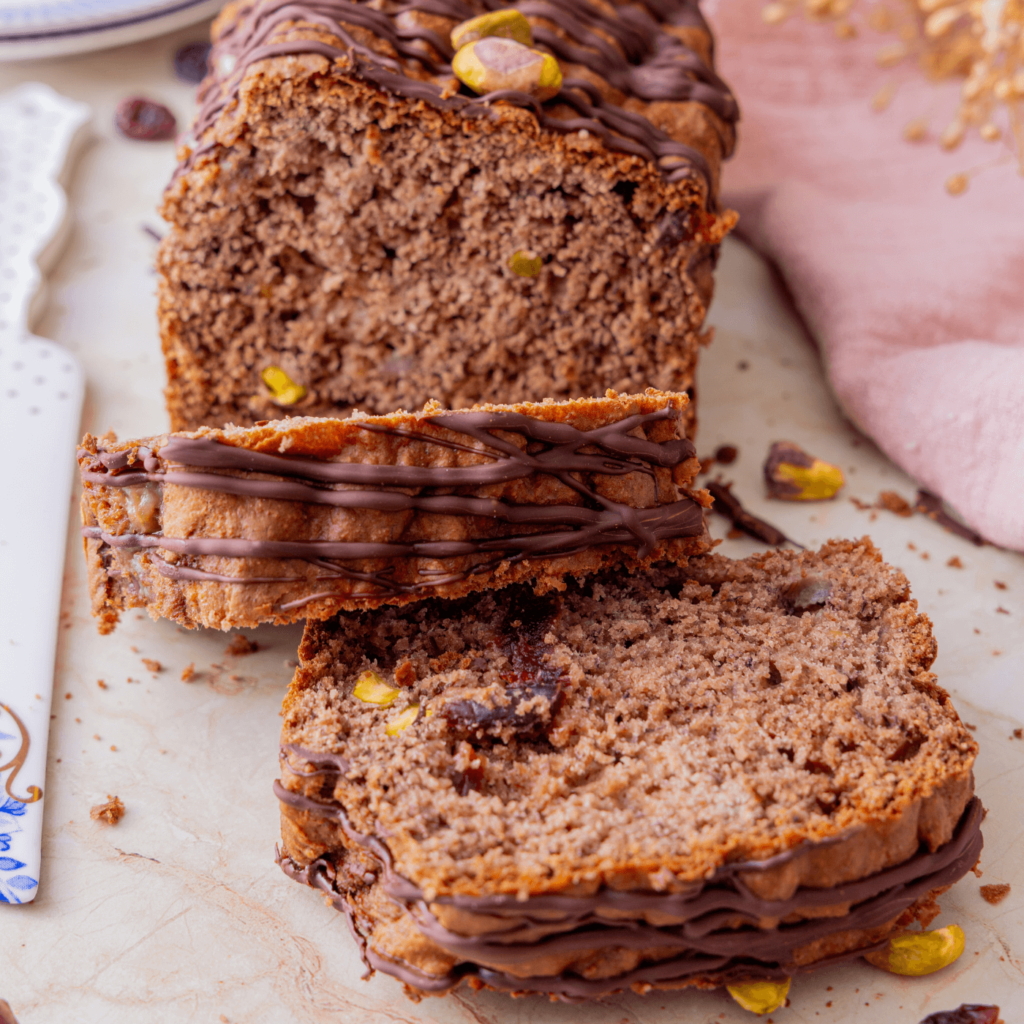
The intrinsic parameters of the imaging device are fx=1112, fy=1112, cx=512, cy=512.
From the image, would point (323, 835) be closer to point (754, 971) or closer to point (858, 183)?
point (754, 971)

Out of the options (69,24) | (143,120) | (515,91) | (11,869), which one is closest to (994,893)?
(11,869)

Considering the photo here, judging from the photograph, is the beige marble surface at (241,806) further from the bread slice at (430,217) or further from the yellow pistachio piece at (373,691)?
the bread slice at (430,217)

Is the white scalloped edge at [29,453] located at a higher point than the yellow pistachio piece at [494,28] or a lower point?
lower

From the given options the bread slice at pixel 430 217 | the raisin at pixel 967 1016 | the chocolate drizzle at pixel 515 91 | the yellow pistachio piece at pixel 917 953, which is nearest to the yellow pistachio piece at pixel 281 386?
the bread slice at pixel 430 217

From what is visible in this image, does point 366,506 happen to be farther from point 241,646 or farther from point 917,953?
point 917,953

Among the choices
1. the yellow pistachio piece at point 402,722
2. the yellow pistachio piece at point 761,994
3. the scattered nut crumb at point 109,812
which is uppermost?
the yellow pistachio piece at point 402,722

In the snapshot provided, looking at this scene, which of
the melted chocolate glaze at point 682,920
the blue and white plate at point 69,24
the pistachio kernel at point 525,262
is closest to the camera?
the melted chocolate glaze at point 682,920

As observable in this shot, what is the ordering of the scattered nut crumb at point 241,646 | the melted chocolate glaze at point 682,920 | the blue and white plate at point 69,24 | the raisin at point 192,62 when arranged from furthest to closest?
the raisin at point 192,62 < the blue and white plate at point 69,24 < the scattered nut crumb at point 241,646 < the melted chocolate glaze at point 682,920
